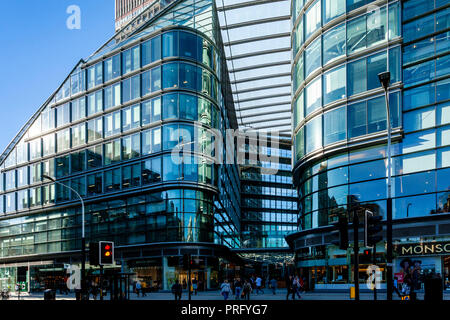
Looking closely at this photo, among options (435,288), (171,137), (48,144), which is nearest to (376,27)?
(171,137)

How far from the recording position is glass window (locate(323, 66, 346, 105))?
33156mm

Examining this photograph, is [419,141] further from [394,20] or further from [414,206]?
[394,20]

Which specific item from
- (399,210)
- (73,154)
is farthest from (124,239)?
(399,210)

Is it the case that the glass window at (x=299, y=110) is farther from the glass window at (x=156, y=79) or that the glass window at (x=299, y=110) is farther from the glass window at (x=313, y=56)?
the glass window at (x=156, y=79)

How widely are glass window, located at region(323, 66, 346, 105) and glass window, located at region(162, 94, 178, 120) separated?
17599 mm

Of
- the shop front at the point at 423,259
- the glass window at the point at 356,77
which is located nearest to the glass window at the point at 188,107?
the glass window at the point at 356,77

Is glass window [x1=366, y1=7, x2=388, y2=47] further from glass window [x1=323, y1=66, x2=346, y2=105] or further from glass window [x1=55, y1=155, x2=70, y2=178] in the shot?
glass window [x1=55, y1=155, x2=70, y2=178]

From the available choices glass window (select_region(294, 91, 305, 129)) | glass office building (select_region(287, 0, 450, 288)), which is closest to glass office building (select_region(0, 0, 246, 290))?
glass window (select_region(294, 91, 305, 129))

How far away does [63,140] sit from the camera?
59062 mm

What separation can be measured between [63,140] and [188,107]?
20.8 metres

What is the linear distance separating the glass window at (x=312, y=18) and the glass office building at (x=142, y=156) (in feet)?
46.3

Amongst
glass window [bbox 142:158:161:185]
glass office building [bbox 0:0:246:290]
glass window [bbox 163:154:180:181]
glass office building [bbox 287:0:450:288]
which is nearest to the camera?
glass office building [bbox 287:0:450:288]
